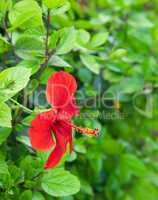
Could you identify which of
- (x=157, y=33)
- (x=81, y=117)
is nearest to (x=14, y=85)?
(x=81, y=117)

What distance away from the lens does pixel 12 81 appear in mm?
751

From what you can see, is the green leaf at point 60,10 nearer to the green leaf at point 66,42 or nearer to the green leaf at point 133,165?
the green leaf at point 66,42

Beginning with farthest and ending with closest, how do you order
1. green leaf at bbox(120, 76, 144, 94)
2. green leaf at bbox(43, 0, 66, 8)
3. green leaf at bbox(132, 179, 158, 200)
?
green leaf at bbox(132, 179, 158, 200) → green leaf at bbox(120, 76, 144, 94) → green leaf at bbox(43, 0, 66, 8)

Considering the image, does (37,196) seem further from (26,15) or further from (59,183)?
(26,15)

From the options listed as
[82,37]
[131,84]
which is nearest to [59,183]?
[82,37]

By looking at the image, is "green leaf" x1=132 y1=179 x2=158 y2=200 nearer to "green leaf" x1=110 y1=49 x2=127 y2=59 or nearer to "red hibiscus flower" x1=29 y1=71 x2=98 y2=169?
"green leaf" x1=110 y1=49 x2=127 y2=59

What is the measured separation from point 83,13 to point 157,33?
25 cm

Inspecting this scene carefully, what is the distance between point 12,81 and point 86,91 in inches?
16.8

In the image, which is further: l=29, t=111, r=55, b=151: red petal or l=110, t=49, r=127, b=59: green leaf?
l=110, t=49, r=127, b=59: green leaf

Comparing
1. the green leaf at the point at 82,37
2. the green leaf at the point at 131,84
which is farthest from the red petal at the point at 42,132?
the green leaf at the point at 131,84

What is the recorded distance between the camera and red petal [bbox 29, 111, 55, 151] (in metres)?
0.73

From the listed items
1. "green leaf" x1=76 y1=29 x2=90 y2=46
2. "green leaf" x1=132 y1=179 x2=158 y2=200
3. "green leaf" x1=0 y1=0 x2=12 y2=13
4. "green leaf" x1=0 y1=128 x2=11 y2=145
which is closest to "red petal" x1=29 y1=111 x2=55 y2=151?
"green leaf" x1=0 y1=128 x2=11 y2=145

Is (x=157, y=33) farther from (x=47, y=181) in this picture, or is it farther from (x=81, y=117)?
(x=47, y=181)

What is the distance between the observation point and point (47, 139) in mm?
751
